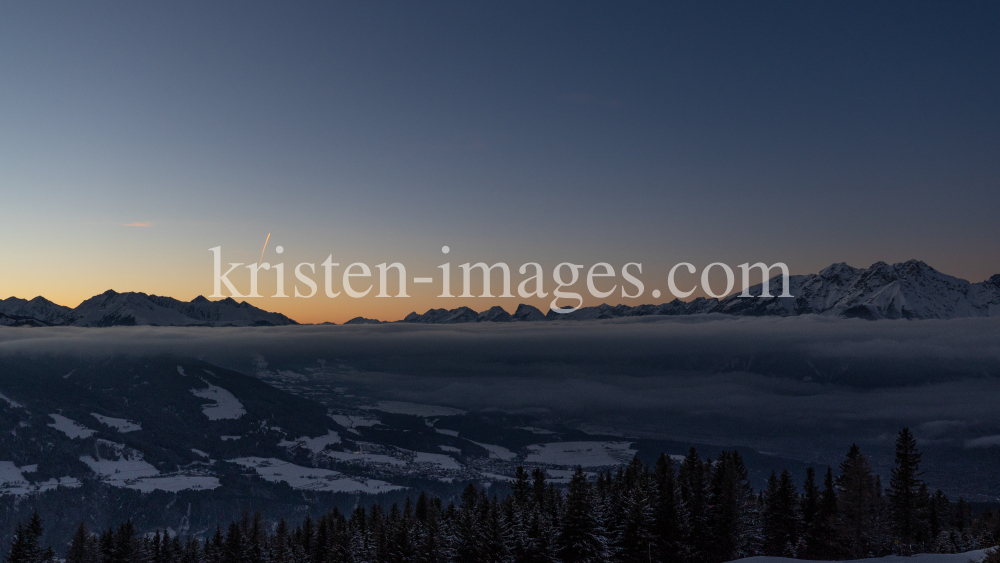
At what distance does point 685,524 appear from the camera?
229 feet

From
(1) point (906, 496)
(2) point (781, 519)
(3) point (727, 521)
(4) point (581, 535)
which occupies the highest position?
(1) point (906, 496)

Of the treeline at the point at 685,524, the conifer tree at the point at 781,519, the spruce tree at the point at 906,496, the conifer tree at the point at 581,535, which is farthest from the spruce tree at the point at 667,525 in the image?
the spruce tree at the point at 906,496

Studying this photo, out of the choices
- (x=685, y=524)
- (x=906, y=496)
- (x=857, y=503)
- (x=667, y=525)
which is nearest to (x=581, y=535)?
(x=667, y=525)

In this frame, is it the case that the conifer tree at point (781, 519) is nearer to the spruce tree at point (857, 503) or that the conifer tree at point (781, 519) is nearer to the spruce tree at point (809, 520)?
the spruce tree at point (809, 520)

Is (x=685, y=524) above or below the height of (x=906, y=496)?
below

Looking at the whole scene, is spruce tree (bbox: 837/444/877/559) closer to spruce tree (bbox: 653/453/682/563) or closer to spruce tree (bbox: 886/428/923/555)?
spruce tree (bbox: 886/428/923/555)

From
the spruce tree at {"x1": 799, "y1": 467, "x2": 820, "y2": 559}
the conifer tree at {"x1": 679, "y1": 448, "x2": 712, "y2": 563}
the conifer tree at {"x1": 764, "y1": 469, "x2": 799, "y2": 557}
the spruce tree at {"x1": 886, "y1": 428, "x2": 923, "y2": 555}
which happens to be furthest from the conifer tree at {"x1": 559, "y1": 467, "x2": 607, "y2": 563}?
the spruce tree at {"x1": 886, "y1": 428, "x2": 923, "y2": 555}

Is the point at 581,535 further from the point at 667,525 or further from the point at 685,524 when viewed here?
the point at 685,524

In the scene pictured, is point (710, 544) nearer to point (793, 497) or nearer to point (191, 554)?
point (793, 497)

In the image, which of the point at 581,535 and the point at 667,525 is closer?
the point at 581,535

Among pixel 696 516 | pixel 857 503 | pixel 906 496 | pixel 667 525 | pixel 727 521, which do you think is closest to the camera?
pixel 667 525

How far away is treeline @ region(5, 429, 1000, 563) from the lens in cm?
6738

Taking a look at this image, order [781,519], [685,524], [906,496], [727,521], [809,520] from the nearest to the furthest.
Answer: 1. [685,524]
2. [906,496]
3. [727,521]
4. [781,519]
5. [809,520]

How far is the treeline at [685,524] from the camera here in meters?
67.4
